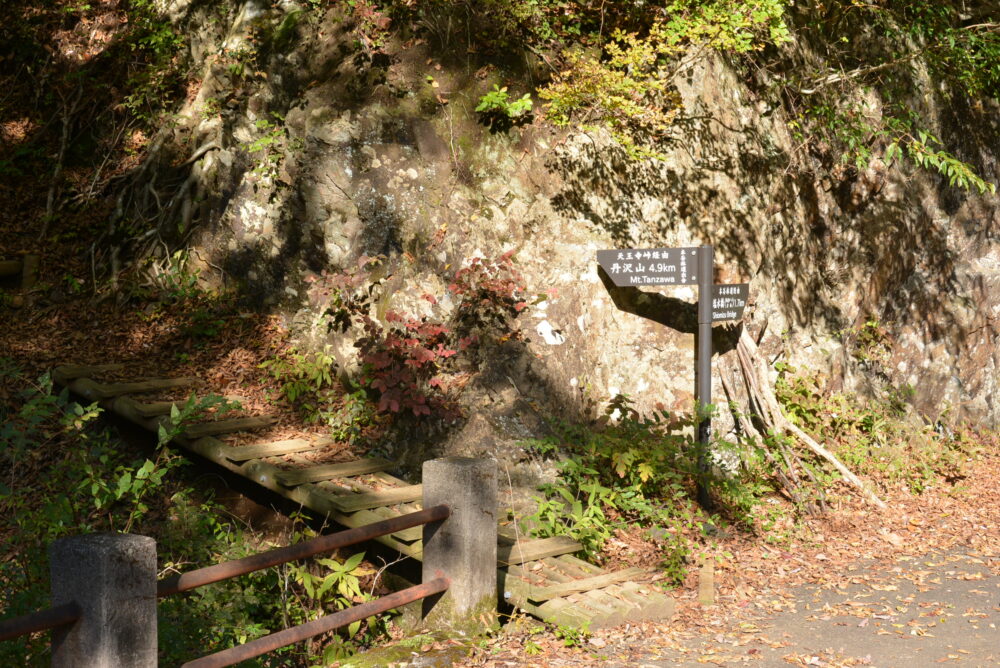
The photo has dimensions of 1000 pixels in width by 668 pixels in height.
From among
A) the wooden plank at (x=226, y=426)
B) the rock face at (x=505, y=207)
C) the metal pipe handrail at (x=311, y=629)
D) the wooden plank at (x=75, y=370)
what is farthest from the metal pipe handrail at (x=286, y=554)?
the wooden plank at (x=75, y=370)

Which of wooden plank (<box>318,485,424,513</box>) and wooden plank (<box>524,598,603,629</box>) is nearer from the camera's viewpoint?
wooden plank (<box>524,598,603,629</box>)

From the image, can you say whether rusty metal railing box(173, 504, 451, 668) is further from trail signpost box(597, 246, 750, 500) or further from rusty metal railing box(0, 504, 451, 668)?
trail signpost box(597, 246, 750, 500)

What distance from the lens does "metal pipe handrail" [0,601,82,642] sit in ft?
12.7

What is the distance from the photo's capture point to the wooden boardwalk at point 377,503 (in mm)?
6441

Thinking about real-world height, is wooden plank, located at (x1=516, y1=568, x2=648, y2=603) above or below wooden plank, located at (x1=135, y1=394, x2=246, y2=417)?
below

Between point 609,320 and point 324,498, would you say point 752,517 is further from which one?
point 324,498

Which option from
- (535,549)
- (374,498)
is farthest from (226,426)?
(535,549)

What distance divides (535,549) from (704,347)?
2869mm

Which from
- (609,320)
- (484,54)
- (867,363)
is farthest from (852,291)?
(484,54)

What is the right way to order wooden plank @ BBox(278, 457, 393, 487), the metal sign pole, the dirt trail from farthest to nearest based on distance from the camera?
the metal sign pole < wooden plank @ BBox(278, 457, 393, 487) < the dirt trail

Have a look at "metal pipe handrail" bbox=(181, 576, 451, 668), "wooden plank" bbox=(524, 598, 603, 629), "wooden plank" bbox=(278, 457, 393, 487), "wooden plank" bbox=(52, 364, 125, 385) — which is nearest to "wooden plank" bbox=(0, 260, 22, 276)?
"wooden plank" bbox=(52, 364, 125, 385)

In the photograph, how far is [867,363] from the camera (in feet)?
39.3

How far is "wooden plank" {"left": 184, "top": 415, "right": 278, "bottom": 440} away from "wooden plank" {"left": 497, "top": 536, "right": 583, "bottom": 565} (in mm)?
2762

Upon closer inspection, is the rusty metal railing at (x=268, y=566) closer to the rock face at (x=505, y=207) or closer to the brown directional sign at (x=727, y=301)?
the rock face at (x=505, y=207)
